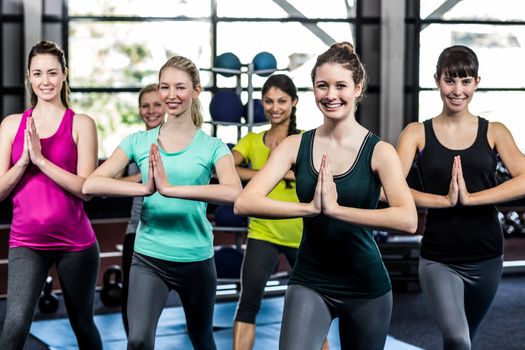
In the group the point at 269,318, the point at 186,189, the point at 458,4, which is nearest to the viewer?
the point at 186,189

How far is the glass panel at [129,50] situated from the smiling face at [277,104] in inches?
259

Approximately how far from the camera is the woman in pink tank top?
3.30m

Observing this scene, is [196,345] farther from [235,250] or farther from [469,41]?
[469,41]

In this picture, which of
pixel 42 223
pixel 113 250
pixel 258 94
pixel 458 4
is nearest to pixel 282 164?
pixel 42 223

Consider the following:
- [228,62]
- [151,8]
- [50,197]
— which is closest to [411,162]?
[50,197]

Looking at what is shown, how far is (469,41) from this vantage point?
490 inches

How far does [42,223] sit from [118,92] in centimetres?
764

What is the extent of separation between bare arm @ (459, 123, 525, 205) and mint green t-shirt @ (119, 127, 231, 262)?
3.12ft

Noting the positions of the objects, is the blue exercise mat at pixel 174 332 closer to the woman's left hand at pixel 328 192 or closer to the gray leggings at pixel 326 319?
the gray leggings at pixel 326 319

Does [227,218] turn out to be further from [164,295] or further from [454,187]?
[454,187]

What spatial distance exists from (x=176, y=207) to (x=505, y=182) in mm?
1242

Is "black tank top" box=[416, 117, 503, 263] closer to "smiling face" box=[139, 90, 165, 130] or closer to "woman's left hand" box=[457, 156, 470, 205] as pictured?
"woman's left hand" box=[457, 156, 470, 205]

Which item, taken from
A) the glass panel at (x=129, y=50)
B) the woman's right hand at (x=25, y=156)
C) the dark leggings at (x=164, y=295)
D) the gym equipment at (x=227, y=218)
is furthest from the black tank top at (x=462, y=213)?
the glass panel at (x=129, y=50)

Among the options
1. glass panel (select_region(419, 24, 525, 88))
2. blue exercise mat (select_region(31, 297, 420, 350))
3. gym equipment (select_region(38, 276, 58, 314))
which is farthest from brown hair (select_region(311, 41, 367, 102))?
glass panel (select_region(419, 24, 525, 88))
